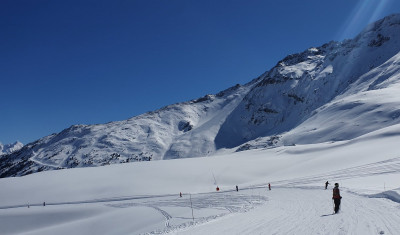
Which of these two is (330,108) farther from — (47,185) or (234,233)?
(234,233)

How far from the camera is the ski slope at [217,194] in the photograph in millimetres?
14352

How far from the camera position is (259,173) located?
64812 mm

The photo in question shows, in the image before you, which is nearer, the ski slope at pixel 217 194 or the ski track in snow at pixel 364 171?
the ski slope at pixel 217 194

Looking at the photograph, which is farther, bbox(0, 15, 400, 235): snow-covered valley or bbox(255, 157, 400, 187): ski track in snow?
bbox(255, 157, 400, 187): ski track in snow

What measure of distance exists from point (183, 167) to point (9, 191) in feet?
117

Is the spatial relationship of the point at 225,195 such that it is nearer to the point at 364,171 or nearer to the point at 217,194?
the point at 217,194

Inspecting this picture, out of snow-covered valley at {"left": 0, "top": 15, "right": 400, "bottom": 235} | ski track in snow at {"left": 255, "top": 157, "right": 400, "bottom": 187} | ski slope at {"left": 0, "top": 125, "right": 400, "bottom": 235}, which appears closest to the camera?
ski slope at {"left": 0, "top": 125, "right": 400, "bottom": 235}

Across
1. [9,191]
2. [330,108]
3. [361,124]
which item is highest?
[330,108]

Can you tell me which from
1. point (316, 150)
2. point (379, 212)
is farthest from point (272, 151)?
point (379, 212)

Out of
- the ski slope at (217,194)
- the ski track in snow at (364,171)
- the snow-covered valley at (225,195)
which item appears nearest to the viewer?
the ski slope at (217,194)

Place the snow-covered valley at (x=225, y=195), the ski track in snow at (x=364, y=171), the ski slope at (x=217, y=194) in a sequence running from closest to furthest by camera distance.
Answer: the ski slope at (x=217, y=194) < the snow-covered valley at (x=225, y=195) < the ski track in snow at (x=364, y=171)

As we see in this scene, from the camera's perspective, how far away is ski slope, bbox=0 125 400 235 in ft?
47.1

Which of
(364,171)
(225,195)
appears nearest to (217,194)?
(225,195)

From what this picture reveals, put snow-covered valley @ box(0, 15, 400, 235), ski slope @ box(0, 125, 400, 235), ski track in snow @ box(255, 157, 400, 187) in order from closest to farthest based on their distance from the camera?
ski slope @ box(0, 125, 400, 235)
snow-covered valley @ box(0, 15, 400, 235)
ski track in snow @ box(255, 157, 400, 187)
